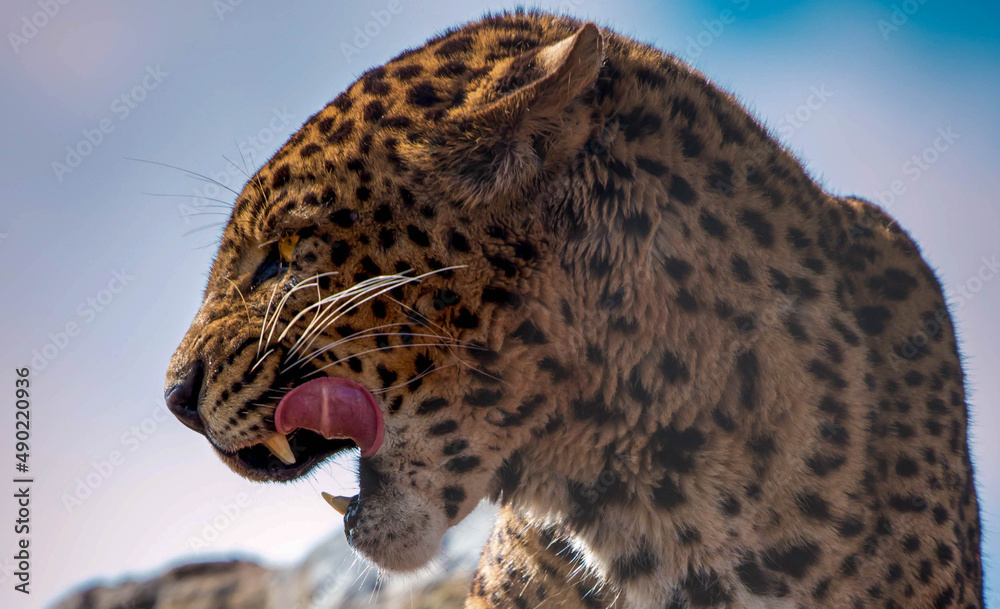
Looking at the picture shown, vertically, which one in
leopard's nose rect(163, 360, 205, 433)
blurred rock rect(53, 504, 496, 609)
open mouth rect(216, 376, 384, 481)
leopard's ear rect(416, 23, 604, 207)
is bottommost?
blurred rock rect(53, 504, 496, 609)

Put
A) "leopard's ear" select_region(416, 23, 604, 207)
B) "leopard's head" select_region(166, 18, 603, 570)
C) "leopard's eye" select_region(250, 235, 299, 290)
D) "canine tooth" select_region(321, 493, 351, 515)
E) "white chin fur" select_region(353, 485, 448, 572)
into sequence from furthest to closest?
"canine tooth" select_region(321, 493, 351, 515) → "white chin fur" select_region(353, 485, 448, 572) → "leopard's eye" select_region(250, 235, 299, 290) → "leopard's head" select_region(166, 18, 603, 570) → "leopard's ear" select_region(416, 23, 604, 207)

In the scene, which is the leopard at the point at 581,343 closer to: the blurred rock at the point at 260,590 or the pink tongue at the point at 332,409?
the pink tongue at the point at 332,409

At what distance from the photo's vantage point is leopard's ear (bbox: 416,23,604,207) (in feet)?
10.3

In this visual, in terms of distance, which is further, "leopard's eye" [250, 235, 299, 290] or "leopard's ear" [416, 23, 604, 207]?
"leopard's eye" [250, 235, 299, 290]

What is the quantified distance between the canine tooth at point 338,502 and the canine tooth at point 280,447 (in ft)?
1.21

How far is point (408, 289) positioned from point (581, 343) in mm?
729

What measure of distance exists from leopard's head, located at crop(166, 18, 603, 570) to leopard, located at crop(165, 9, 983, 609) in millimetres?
11

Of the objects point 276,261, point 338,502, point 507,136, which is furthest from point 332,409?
point 507,136

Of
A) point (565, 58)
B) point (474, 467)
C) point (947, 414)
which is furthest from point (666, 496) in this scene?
point (565, 58)

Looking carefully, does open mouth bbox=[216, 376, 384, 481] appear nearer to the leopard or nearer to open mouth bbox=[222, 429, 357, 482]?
the leopard

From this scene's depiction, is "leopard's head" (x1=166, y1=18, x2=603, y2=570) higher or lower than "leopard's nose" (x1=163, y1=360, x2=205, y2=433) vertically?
higher

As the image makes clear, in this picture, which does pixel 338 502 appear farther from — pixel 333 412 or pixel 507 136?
pixel 507 136

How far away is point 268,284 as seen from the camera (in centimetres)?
352

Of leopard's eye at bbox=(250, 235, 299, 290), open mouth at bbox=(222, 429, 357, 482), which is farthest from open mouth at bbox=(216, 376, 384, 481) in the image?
leopard's eye at bbox=(250, 235, 299, 290)
